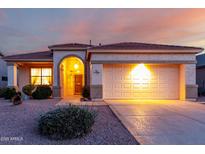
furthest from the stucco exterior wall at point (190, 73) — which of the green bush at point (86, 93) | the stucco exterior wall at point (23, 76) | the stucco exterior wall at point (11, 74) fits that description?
the stucco exterior wall at point (23, 76)

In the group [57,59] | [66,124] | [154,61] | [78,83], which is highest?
[57,59]

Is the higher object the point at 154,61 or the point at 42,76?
the point at 154,61

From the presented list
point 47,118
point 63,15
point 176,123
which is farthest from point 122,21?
point 47,118

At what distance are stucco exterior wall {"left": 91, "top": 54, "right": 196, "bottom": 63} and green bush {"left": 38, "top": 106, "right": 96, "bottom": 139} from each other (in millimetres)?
9674

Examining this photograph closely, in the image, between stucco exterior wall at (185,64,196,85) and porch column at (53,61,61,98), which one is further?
porch column at (53,61,61,98)

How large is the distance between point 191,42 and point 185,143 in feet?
59.0

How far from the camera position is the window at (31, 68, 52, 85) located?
75.0ft

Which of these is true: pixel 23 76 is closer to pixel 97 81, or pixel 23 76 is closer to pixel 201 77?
pixel 97 81

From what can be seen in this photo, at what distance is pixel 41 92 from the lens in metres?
18.4

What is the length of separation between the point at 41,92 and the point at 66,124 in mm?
12500

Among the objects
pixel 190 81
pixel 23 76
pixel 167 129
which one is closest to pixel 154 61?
pixel 190 81

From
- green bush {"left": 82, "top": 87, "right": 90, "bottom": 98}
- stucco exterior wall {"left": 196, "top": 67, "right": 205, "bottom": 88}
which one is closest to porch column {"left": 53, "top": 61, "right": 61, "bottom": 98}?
green bush {"left": 82, "top": 87, "right": 90, "bottom": 98}

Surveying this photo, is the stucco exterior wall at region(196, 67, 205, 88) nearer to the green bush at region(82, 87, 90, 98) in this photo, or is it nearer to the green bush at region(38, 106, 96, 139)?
the green bush at region(82, 87, 90, 98)

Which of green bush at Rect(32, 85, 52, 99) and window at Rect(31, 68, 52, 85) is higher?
window at Rect(31, 68, 52, 85)
